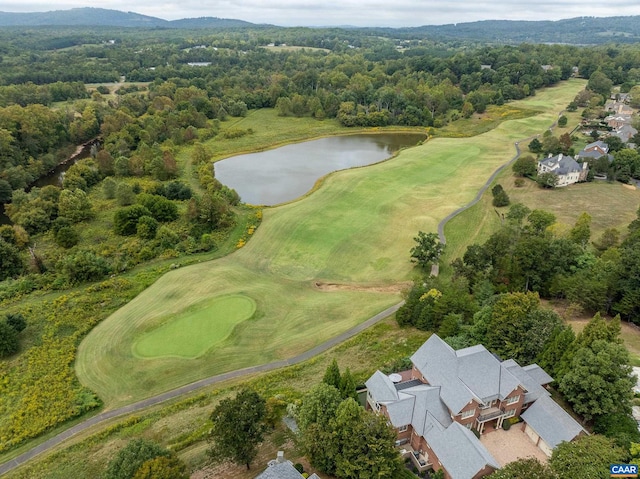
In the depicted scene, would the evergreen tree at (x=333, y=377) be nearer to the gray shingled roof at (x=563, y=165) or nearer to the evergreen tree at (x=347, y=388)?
the evergreen tree at (x=347, y=388)

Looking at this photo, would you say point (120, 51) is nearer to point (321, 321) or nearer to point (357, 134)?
point (357, 134)

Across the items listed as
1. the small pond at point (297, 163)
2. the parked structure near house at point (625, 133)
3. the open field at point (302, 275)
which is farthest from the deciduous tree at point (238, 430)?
the parked structure near house at point (625, 133)

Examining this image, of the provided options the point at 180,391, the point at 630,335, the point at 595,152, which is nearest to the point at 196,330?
the point at 180,391

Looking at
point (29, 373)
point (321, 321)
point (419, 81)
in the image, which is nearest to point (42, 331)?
point (29, 373)

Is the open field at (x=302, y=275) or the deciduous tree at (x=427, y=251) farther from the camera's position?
the deciduous tree at (x=427, y=251)

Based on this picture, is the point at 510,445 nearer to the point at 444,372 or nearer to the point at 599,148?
the point at 444,372

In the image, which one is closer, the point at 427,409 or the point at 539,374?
the point at 427,409
